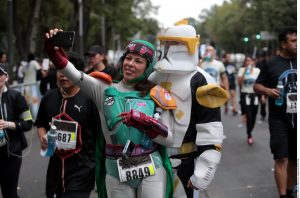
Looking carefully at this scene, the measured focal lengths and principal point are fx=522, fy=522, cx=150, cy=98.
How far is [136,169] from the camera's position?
132 inches

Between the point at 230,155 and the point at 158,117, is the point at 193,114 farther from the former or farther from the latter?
the point at 230,155

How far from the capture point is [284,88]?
534 centimetres

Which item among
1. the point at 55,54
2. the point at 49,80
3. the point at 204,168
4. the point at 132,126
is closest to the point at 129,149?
the point at 132,126

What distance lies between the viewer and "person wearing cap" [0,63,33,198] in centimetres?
494

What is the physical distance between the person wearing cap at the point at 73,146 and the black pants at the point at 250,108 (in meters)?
5.68

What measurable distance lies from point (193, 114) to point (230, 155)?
208 inches

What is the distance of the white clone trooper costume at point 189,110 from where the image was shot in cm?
337

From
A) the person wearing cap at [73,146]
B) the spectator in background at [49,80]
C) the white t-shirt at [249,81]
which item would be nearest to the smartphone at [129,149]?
the person wearing cap at [73,146]

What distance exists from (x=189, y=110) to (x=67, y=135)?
1.36 metres

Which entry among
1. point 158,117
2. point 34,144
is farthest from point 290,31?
point 34,144

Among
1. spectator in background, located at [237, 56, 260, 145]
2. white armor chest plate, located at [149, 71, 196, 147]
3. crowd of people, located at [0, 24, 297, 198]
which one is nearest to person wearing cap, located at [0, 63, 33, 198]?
crowd of people, located at [0, 24, 297, 198]

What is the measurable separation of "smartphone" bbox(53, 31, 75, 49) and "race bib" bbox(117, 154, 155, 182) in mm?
826

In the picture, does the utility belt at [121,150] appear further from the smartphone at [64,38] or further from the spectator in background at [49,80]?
the spectator in background at [49,80]

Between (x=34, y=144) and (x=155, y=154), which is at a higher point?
(x=155, y=154)
